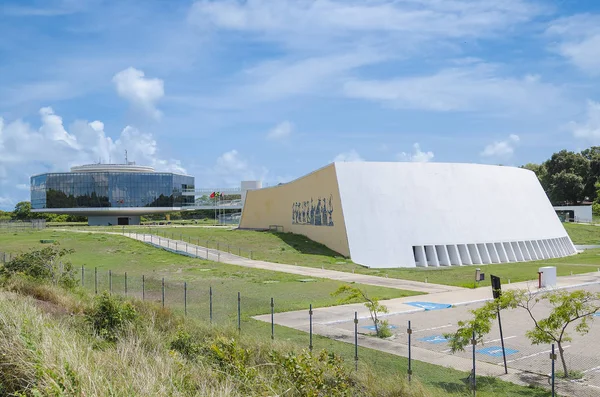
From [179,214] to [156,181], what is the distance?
19.7 meters

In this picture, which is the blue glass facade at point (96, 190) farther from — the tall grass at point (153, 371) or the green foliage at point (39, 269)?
the tall grass at point (153, 371)

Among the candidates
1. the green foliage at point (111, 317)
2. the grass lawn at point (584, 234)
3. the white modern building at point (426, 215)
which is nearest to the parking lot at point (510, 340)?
the green foliage at point (111, 317)

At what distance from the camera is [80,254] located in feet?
158

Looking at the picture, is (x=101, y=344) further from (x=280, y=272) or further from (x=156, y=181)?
(x=156, y=181)

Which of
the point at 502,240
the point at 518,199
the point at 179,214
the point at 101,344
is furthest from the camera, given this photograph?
the point at 179,214

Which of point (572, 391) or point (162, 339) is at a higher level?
point (162, 339)

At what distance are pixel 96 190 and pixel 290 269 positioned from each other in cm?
7725

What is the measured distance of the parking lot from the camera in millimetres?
15417

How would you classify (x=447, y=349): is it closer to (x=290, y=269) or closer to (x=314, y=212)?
(x=290, y=269)

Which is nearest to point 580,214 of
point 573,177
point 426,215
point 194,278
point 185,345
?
point 573,177

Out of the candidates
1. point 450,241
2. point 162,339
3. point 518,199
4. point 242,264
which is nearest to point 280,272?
point 242,264

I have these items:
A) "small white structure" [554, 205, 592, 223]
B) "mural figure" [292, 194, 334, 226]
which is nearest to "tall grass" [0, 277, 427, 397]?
"mural figure" [292, 194, 334, 226]

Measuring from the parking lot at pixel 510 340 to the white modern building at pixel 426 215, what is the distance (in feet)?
77.1

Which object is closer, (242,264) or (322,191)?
(242,264)
